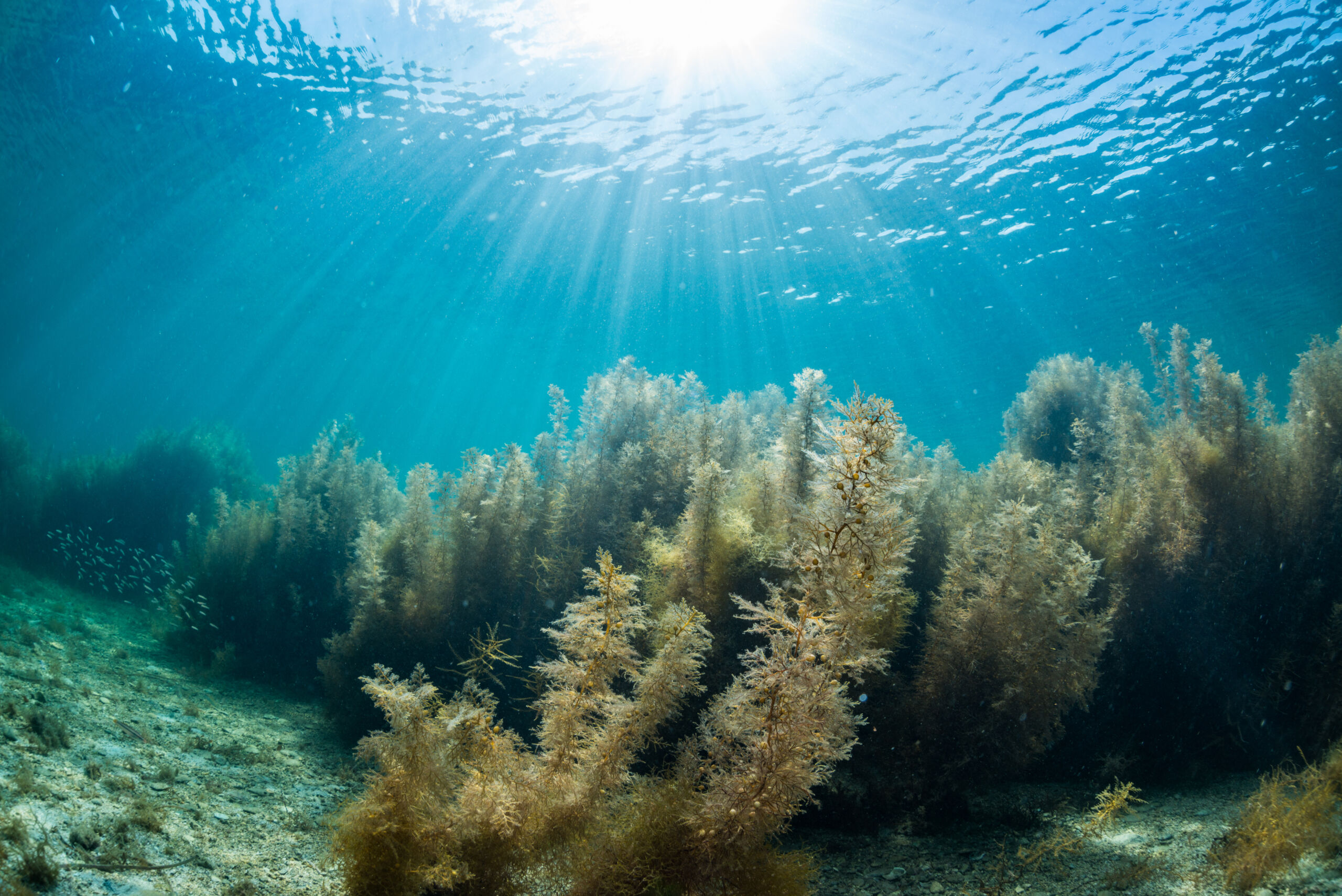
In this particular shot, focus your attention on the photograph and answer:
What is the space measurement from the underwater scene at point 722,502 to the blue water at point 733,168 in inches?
6.5

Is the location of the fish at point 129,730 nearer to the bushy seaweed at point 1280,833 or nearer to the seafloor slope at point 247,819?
the seafloor slope at point 247,819

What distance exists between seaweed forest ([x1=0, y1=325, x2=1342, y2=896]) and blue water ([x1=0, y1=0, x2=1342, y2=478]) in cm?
782

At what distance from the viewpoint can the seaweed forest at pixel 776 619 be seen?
352cm

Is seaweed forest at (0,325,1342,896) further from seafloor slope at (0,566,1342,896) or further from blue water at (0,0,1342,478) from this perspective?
blue water at (0,0,1342,478)

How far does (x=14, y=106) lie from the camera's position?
845 inches

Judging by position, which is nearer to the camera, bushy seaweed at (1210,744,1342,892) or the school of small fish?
bushy seaweed at (1210,744,1342,892)

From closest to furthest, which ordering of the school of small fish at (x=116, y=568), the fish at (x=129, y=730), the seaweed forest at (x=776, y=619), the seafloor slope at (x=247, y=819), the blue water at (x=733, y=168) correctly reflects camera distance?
the seaweed forest at (x=776, y=619) → the seafloor slope at (x=247, y=819) → the fish at (x=129, y=730) → the blue water at (x=733, y=168) → the school of small fish at (x=116, y=568)

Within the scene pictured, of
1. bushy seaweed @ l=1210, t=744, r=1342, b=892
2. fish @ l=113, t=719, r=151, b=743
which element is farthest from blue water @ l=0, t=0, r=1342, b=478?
fish @ l=113, t=719, r=151, b=743

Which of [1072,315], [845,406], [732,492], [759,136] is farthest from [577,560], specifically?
[1072,315]

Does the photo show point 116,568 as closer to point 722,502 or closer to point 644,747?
point 722,502

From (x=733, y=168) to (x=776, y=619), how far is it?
18958 millimetres

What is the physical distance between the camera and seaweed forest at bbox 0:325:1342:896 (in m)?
3.52

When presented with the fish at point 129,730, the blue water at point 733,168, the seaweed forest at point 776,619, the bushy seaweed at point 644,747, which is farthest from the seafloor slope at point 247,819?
the blue water at point 733,168

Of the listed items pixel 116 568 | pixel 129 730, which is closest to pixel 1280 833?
pixel 129 730
